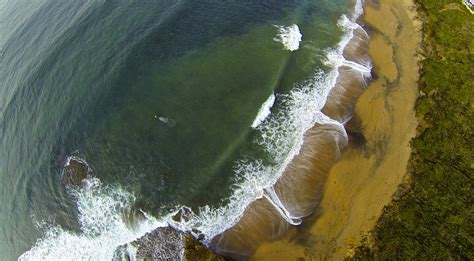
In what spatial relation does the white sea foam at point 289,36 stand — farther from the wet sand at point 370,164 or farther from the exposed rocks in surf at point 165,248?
the exposed rocks in surf at point 165,248

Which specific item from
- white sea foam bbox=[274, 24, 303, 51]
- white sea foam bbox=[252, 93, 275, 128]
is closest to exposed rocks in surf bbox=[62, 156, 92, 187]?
white sea foam bbox=[252, 93, 275, 128]

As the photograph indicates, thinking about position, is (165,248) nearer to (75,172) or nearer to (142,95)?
(75,172)

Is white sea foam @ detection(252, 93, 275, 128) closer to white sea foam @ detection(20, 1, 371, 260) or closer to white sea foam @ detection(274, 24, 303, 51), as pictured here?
white sea foam @ detection(20, 1, 371, 260)

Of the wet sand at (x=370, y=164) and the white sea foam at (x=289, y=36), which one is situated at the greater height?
the white sea foam at (x=289, y=36)

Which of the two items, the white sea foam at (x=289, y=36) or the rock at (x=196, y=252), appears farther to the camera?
the white sea foam at (x=289, y=36)

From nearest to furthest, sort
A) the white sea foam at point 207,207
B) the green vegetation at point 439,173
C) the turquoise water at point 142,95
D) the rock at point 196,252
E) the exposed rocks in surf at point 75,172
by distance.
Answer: the green vegetation at point 439,173
the rock at point 196,252
the white sea foam at point 207,207
the turquoise water at point 142,95
the exposed rocks in surf at point 75,172

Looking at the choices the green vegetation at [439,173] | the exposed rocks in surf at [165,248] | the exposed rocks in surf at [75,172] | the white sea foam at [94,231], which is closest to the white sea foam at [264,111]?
the exposed rocks in surf at [165,248]

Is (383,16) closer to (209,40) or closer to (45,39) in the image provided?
(209,40)
